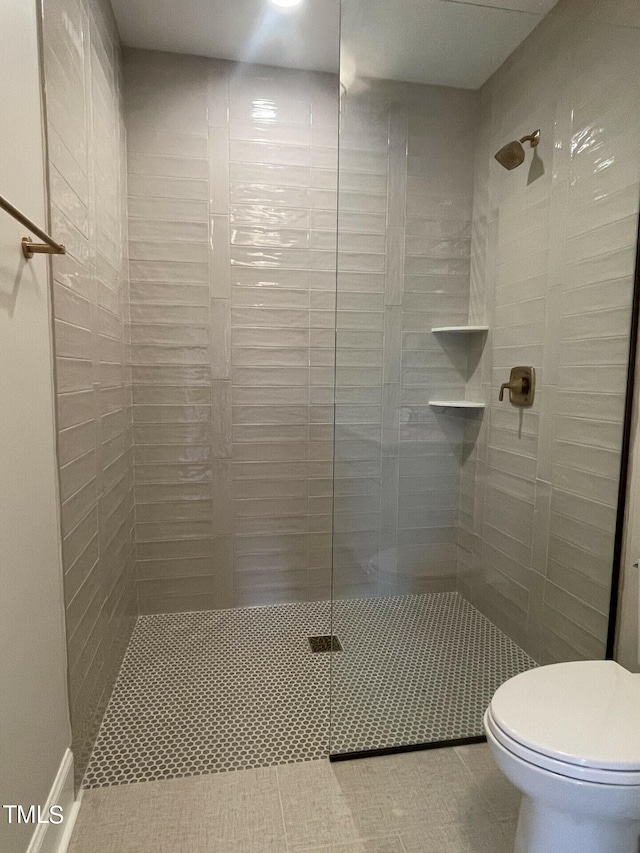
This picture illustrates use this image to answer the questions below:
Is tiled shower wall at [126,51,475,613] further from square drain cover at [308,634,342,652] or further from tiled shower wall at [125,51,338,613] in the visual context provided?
square drain cover at [308,634,342,652]

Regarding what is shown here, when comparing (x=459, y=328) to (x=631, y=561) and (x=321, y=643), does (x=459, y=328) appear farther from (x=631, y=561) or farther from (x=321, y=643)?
(x=321, y=643)

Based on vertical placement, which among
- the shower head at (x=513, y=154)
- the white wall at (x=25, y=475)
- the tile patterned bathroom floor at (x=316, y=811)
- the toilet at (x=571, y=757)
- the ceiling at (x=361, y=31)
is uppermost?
the ceiling at (x=361, y=31)

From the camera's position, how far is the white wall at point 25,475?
0.98 meters

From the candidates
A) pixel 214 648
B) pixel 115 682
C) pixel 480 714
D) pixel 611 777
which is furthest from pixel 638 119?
pixel 115 682

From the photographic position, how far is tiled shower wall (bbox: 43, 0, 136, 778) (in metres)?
1.34

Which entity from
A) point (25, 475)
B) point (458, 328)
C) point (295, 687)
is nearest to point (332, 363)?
point (458, 328)

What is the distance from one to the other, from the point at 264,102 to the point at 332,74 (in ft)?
1.19

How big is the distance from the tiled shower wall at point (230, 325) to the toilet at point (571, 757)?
1.52 metres

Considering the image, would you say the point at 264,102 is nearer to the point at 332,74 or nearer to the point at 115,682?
the point at 332,74

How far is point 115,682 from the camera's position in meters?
1.89

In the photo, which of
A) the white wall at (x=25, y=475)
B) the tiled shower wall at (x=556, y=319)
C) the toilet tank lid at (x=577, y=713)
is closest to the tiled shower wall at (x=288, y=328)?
the tiled shower wall at (x=556, y=319)

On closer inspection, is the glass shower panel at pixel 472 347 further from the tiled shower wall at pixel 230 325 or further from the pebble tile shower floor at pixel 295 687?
the tiled shower wall at pixel 230 325

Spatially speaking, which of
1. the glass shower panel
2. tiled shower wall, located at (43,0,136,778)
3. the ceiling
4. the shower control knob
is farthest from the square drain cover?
the ceiling

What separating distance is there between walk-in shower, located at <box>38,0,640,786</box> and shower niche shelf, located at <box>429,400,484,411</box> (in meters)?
0.01
